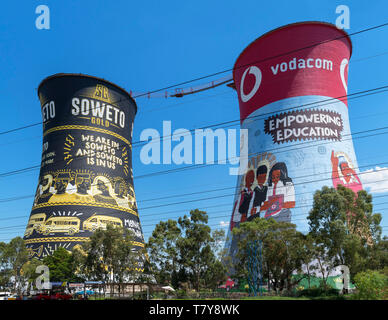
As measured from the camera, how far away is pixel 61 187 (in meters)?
38.3

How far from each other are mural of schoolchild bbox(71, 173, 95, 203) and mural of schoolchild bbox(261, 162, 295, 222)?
63.4 ft

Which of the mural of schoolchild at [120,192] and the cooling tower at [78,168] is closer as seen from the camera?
the cooling tower at [78,168]

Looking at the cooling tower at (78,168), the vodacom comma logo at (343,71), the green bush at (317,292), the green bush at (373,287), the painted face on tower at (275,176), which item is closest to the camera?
the green bush at (373,287)

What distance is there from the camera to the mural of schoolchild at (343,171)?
2969cm

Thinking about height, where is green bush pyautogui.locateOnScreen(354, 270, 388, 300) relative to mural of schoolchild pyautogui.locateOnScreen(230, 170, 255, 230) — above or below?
below

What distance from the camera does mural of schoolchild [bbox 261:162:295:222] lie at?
96.8 feet

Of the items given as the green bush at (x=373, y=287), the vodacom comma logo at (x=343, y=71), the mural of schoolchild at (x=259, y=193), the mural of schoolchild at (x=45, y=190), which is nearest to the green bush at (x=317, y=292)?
the green bush at (x=373, y=287)

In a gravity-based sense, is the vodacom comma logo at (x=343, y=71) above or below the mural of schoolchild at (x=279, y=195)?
above

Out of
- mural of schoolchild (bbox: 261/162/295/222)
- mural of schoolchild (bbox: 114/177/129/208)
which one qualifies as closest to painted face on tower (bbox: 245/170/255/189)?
mural of schoolchild (bbox: 261/162/295/222)

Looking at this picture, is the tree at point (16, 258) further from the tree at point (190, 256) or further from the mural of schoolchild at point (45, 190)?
the tree at point (190, 256)

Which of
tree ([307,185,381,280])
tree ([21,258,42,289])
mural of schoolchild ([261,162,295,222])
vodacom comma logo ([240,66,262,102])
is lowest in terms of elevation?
tree ([21,258,42,289])

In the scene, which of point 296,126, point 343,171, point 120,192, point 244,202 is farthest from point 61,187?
point 343,171

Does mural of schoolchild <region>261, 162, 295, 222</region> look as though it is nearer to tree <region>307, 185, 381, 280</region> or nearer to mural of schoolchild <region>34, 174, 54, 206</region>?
tree <region>307, 185, 381, 280</region>
